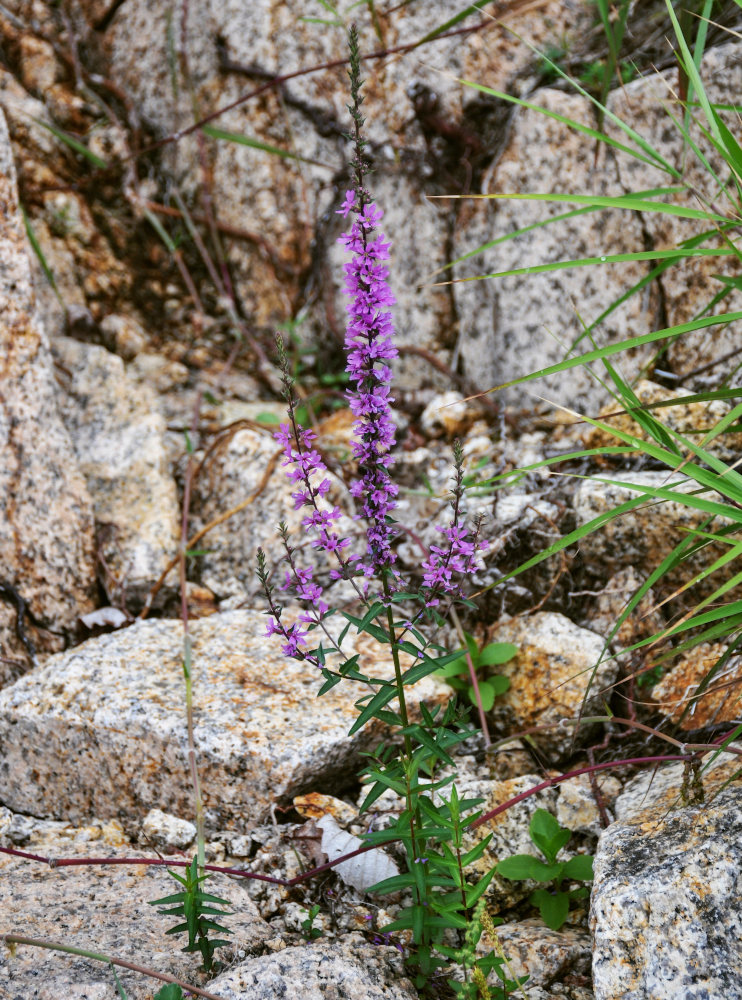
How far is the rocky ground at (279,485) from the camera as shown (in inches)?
73.2

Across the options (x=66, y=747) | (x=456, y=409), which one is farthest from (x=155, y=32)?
(x=66, y=747)

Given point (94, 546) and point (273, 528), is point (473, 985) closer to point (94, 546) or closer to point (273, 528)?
point (273, 528)

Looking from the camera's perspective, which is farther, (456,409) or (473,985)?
(456,409)

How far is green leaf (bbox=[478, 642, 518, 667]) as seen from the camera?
2.65 m

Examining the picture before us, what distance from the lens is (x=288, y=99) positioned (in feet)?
14.3

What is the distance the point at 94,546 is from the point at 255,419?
43.0 inches

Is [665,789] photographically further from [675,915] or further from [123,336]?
[123,336]

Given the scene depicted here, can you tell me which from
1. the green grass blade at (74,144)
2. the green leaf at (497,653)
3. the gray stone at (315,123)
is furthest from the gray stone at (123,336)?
the green leaf at (497,653)

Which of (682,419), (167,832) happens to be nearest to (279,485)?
(167,832)


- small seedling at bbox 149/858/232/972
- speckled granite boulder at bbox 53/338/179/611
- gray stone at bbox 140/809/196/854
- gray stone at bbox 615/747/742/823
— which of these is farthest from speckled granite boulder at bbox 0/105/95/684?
gray stone at bbox 615/747/742/823

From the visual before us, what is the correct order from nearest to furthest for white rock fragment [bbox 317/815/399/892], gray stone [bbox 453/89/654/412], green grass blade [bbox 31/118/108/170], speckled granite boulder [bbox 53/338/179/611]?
white rock fragment [bbox 317/815/399/892] → speckled granite boulder [bbox 53/338/179/611] → green grass blade [bbox 31/118/108/170] → gray stone [bbox 453/89/654/412]

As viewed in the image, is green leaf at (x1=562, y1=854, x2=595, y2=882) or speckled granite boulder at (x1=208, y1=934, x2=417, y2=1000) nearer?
speckled granite boulder at (x1=208, y1=934, x2=417, y2=1000)

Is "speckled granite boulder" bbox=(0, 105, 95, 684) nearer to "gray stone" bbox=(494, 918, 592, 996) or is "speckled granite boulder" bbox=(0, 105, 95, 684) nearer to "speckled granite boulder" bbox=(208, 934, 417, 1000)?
"speckled granite boulder" bbox=(208, 934, 417, 1000)

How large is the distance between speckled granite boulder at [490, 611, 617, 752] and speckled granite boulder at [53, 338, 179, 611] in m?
1.54
